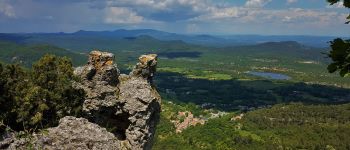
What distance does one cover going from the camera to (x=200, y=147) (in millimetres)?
143000

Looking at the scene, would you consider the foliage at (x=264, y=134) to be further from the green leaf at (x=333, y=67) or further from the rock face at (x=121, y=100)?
the green leaf at (x=333, y=67)

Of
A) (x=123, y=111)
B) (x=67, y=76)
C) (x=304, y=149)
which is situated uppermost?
(x=67, y=76)

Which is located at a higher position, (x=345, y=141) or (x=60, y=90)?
(x=60, y=90)

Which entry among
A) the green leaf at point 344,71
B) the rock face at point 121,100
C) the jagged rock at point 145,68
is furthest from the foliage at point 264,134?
the green leaf at point 344,71

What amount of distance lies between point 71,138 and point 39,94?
13566 millimetres

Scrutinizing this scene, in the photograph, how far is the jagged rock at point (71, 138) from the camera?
25.4m

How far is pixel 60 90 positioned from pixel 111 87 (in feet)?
15.9

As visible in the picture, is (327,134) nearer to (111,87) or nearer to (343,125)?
(343,125)

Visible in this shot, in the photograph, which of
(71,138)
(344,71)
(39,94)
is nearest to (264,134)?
(39,94)

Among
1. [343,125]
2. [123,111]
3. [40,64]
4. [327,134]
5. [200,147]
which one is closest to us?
[123,111]

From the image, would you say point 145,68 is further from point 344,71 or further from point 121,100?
point 344,71

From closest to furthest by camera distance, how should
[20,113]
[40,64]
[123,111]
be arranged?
[20,113] < [123,111] < [40,64]

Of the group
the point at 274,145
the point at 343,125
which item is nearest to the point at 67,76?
the point at 274,145

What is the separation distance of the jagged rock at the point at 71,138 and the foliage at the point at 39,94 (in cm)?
843
